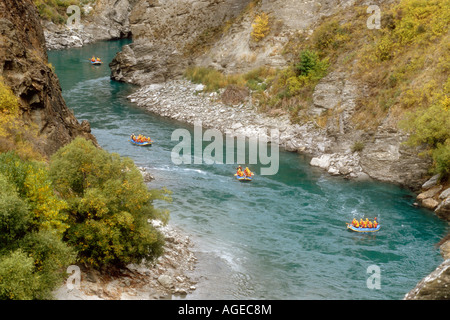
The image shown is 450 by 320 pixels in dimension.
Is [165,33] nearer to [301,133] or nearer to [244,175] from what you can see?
[301,133]

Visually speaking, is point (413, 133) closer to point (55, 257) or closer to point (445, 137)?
point (445, 137)

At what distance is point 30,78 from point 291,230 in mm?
19835

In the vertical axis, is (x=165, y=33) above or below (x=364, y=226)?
above

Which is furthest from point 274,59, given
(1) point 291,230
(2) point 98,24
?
(2) point 98,24

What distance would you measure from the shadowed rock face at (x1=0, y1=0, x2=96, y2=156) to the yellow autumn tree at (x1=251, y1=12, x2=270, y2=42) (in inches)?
1169

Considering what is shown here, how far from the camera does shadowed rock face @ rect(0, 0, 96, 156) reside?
33.3 m

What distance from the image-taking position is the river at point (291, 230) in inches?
1124

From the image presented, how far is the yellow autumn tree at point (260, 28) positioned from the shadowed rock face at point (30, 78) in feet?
97.4

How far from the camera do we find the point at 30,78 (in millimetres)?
34125

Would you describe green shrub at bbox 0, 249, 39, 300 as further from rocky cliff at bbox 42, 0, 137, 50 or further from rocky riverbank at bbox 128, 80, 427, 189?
rocky cliff at bbox 42, 0, 137, 50

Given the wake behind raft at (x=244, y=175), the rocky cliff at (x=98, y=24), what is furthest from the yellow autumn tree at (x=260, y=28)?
the rocky cliff at (x=98, y=24)

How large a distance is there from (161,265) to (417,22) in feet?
113

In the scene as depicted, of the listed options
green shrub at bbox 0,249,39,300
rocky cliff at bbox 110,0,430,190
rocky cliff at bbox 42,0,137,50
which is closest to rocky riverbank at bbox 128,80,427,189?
rocky cliff at bbox 110,0,430,190

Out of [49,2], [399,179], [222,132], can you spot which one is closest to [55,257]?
[399,179]
